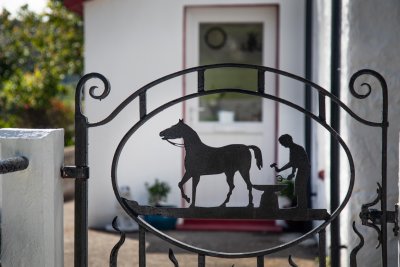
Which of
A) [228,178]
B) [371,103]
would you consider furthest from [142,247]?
[371,103]

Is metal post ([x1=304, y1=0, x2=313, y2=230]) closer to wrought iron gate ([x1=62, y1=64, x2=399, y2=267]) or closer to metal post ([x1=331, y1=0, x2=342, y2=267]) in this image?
metal post ([x1=331, y1=0, x2=342, y2=267])

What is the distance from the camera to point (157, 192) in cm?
757

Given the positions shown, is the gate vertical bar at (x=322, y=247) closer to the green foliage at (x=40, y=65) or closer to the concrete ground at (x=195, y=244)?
the concrete ground at (x=195, y=244)

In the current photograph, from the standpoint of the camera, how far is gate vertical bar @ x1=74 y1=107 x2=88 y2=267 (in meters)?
3.19

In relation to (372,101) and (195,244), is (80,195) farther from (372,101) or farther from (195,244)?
(195,244)

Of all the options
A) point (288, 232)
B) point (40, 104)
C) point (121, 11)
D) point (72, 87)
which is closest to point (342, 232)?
point (288, 232)

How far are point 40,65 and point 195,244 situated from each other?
764 cm

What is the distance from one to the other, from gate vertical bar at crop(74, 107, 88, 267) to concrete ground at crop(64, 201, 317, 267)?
8.46 ft

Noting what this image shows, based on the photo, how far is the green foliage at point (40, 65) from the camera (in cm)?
1276

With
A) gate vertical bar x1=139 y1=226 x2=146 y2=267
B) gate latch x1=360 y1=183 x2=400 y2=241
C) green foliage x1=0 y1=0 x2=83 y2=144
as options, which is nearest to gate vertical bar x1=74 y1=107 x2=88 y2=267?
gate vertical bar x1=139 y1=226 x2=146 y2=267

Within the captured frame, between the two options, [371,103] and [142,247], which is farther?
[371,103]

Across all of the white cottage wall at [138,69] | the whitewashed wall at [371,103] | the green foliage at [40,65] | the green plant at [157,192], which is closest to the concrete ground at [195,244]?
the green plant at [157,192]

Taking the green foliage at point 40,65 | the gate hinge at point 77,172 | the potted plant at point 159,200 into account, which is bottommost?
the potted plant at point 159,200

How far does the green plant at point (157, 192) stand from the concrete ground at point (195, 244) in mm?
375
